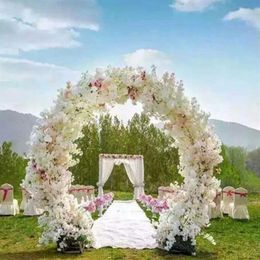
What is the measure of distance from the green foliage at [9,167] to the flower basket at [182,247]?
23.6m

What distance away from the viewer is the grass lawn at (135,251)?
930cm

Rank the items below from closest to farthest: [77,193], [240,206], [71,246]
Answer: [71,246] < [240,206] < [77,193]

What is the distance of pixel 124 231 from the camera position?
12406 mm

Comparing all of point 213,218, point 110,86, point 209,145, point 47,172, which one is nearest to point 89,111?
point 110,86

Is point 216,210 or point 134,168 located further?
point 134,168

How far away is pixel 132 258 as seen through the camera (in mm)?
9109

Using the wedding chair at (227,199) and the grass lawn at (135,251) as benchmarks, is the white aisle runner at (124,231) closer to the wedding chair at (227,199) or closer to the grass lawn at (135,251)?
Result: the grass lawn at (135,251)

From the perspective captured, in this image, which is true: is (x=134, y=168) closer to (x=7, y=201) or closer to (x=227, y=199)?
(x=227, y=199)

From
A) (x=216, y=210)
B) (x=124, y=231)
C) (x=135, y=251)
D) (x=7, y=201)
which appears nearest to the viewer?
(x=135, y=251)

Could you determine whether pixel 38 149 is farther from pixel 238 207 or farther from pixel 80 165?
pixel 80 165

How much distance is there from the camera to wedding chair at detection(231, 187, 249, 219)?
16125 millimetres

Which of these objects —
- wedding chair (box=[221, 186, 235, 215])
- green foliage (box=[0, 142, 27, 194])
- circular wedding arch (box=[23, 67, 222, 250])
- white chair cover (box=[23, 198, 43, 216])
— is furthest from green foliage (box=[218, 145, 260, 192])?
circular wedding arch (box=[23, 67, 222, 250])

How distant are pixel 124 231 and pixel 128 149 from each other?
72.7ft

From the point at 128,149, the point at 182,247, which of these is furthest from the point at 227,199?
the point at 128,149
